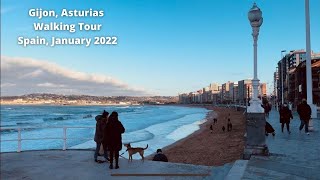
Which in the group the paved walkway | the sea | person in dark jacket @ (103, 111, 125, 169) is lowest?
the sea

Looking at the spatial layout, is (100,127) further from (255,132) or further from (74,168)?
(255,132)

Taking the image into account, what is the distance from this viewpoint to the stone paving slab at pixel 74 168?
349 inches

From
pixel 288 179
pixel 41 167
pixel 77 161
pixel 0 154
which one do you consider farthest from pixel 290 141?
pixel 0 154

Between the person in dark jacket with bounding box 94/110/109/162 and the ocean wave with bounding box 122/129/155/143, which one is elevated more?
the person in dark jacket with bounding box 94/110/109/162

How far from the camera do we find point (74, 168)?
9633 millimetres

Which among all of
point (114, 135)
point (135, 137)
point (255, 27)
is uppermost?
point (255, 27)

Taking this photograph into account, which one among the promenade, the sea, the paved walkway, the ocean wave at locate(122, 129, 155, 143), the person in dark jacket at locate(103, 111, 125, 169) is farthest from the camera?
the ocean wave at locate(122, 129, 155, 143)

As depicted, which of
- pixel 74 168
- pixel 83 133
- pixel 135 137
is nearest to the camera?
pixel 74 168

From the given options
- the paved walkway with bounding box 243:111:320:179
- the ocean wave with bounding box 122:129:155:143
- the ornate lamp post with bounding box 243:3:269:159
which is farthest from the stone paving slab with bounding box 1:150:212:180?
the ocean wave with bounding box 122:129:155:143

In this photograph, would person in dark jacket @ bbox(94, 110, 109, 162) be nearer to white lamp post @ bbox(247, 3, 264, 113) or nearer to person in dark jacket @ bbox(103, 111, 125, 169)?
person in dark jacket @ bbox(103, 111, 125, 169)

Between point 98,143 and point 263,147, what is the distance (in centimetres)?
445

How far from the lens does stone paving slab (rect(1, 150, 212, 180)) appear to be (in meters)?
8.87

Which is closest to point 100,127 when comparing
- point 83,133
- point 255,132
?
point 255,132

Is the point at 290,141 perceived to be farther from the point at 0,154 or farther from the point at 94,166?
the point at 0,154
